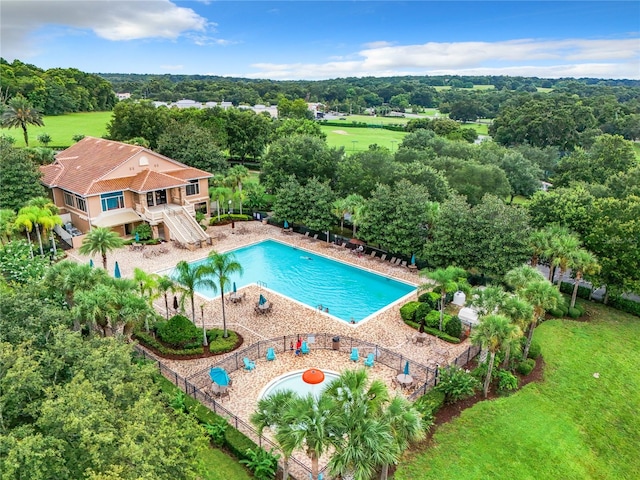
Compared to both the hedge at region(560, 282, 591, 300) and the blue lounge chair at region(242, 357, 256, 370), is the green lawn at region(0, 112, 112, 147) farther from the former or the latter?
the hedge at region(560, 282, 591, 300)

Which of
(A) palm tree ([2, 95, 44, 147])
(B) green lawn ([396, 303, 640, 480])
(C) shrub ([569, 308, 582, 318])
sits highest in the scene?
(A) palm tree ([2, 95, 44, 147])

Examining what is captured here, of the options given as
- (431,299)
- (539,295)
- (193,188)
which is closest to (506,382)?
(539,295)

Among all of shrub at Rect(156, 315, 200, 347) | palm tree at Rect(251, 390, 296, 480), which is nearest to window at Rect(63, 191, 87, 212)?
shrub at Rect(156, 315, 200, 347)

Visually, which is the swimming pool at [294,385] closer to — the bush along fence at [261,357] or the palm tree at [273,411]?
the bush along fence at [261,357]

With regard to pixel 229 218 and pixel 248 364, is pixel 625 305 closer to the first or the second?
pixel 248 364

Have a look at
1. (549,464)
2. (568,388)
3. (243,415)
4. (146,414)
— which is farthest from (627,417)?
(146,414)

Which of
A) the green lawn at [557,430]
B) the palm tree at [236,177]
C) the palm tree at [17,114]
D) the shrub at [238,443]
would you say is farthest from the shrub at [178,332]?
the palm tree at [17,114]

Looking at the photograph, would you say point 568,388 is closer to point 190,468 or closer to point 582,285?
point 582,285
